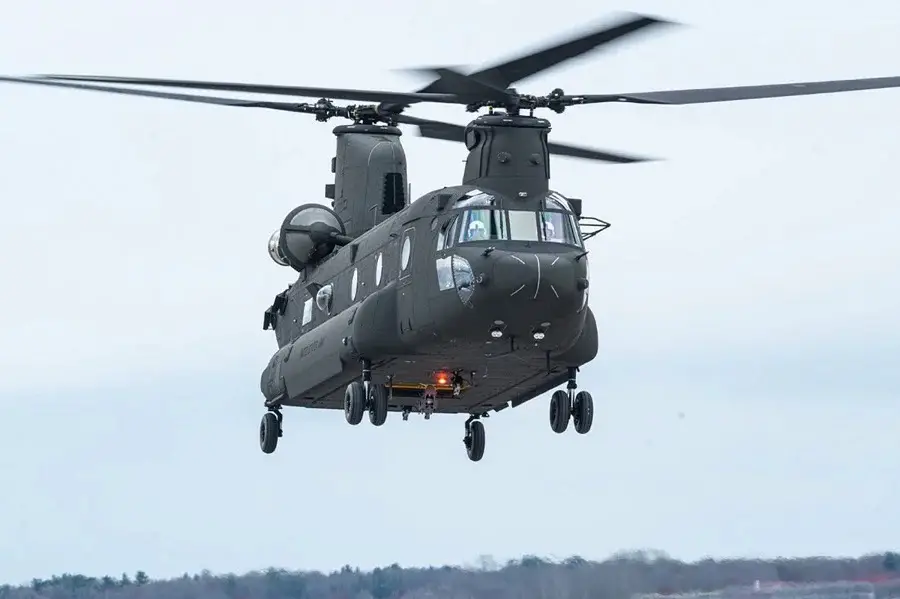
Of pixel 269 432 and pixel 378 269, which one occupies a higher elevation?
pixel 378 269

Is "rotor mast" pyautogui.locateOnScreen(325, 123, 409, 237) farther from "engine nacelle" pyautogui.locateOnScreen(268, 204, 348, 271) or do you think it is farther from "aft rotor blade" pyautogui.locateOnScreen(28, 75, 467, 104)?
"aft rotor blade" pyautogui.locateOnScreen(28, 75, 467, 104)

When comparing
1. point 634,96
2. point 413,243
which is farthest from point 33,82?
point 634,96

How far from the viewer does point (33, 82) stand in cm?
4225

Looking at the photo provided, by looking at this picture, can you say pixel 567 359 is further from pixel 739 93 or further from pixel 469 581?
pixel 469 581

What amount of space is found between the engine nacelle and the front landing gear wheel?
12.8 ft

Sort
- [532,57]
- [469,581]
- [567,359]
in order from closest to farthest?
[532,57] → [567,359] → [469,581]

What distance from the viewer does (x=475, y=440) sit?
1895 inches

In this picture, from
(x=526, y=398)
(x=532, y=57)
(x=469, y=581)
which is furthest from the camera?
(x=469, y=581)

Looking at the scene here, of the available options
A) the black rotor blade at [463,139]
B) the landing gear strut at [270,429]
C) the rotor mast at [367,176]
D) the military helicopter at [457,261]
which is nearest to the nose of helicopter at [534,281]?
the military helicopter at [457,261]

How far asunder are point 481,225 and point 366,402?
3801 mm

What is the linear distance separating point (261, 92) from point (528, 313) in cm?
520

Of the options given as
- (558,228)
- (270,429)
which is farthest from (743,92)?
(270,429)

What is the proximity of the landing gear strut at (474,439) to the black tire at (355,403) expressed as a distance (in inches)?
168

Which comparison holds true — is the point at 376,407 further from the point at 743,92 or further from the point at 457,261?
the point at 743,92
